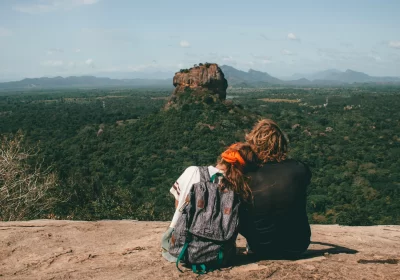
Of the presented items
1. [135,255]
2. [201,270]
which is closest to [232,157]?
[201,270]

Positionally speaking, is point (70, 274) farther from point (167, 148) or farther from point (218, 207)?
point (167, 148)

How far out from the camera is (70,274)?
4246 millimetres

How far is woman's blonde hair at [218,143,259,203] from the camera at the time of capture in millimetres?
3797

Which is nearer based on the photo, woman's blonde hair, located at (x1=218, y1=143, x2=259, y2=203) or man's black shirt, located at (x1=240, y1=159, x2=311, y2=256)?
woman's blonde hair, located at (x1=218, y1=143, x2=259, y2=203)

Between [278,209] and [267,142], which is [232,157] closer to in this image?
[267,142]

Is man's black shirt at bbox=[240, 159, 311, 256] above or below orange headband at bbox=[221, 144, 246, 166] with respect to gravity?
below

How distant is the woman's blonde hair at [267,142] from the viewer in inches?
155

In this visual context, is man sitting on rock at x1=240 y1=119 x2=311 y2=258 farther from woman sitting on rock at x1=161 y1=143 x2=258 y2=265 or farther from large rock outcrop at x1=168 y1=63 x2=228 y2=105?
large rock outcrop at x1=168 y1=63 x2=228 y2=105

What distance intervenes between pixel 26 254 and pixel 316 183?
2255 centimetres

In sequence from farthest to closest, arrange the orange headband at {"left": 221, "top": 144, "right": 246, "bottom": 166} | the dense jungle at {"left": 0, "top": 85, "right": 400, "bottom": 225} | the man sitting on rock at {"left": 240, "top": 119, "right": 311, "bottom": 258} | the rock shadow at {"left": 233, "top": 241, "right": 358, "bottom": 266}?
the dense jungle at {"left": 0, "top": 85, "right": 400, "bottom": 225}, the rock shadow at {"left": 233, "top": 241, "right": 358, "bottom": 266}, the man sitting on rock at {"left": 240, "top": 119, "right": 311, "bottom": 258}, the orange headband at {"left": 221, "top": 144, "right": 246, "bottom": 166}

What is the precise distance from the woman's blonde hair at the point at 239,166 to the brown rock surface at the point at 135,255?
2.88 feet

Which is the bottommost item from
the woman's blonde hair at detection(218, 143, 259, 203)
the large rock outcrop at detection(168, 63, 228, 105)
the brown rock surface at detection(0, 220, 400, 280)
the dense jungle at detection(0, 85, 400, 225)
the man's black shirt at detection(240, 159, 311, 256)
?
the dense jungle at detection(0, 85, 400, 225)

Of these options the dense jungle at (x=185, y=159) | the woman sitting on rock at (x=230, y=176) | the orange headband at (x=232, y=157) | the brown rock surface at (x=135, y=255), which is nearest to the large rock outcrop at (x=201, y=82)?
the dense jungle at (x=185, y=159)

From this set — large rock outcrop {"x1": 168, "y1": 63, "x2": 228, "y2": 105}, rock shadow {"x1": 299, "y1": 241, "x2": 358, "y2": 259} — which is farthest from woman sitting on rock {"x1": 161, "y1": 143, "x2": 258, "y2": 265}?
large rock outcrop {"x1": 168, "y1": 63, "x2": 228, "y2": 105}
